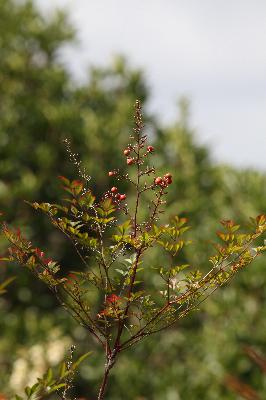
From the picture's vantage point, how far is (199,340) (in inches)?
399

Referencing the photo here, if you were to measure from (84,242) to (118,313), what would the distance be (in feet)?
0.91

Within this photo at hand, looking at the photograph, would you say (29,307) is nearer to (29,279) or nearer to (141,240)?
(29,279)

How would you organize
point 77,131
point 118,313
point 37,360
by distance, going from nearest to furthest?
1. point 118,313
2. point 37,360
3. point 77,131

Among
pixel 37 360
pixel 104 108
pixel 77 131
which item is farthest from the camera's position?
pixel 104 108

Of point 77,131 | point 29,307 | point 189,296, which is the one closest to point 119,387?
point 29,307

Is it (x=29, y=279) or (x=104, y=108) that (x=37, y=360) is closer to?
(x=29, y=279)

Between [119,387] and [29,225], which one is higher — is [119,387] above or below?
below

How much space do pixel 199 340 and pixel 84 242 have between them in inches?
327

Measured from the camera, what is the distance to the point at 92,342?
1138 centimetres

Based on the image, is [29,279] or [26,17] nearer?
[29,279]

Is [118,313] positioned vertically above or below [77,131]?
below

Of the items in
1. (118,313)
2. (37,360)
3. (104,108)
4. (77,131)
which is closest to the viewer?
(118,313)

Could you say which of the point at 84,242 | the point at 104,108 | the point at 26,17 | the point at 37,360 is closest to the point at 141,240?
the point at 84,242

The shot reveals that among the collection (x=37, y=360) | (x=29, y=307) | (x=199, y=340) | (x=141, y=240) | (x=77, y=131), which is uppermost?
(x=77, y=131)
